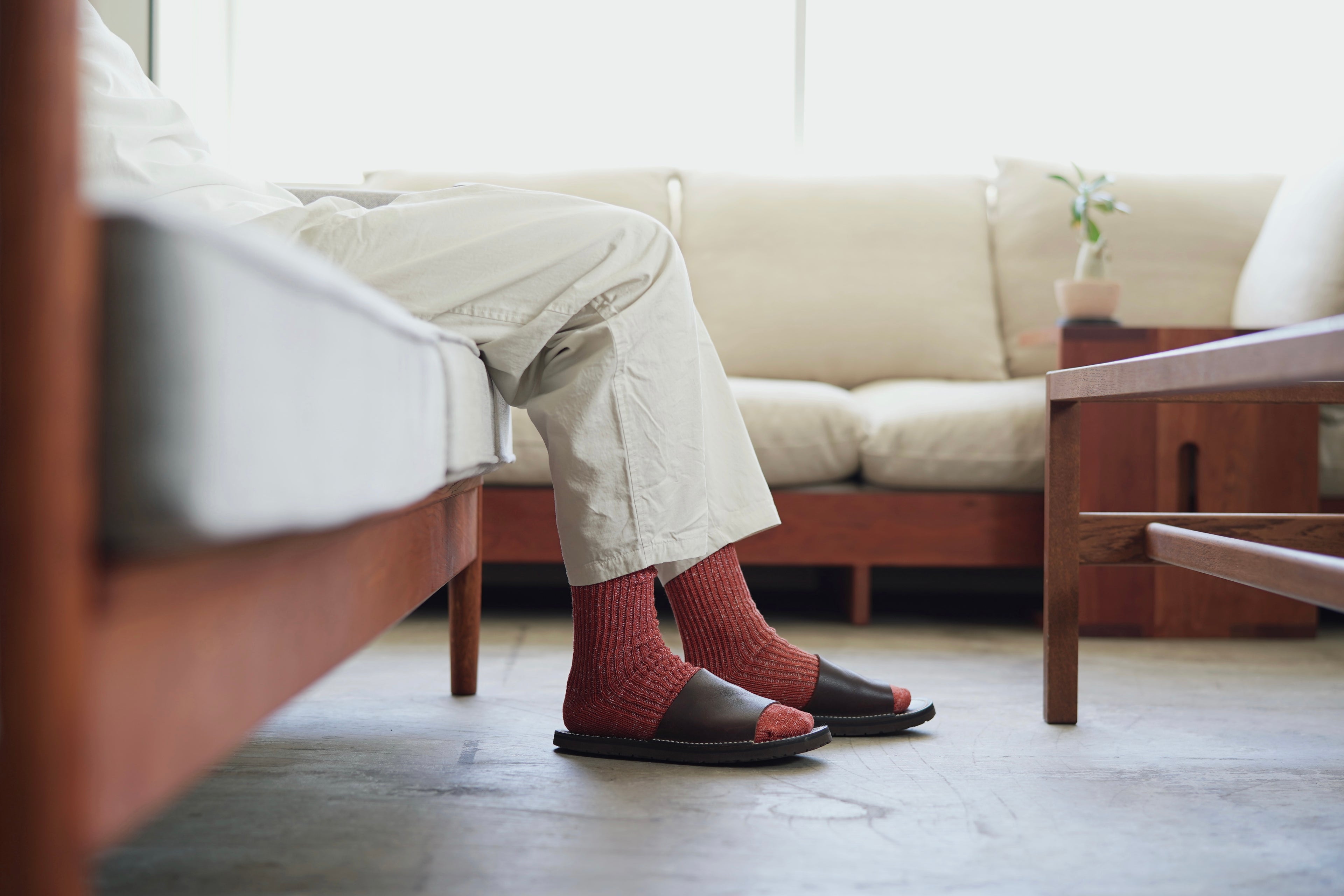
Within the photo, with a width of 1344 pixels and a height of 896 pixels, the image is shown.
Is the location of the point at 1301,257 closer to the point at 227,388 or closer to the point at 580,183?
the point at 580,183

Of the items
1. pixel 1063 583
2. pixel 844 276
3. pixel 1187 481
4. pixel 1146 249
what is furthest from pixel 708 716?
pixel 1146 249

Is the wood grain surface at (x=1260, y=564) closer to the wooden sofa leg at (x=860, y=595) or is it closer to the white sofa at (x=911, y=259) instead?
the wooden sofa leg at (x=860, y=595)

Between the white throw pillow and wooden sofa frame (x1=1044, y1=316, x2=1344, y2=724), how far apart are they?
2.55ft

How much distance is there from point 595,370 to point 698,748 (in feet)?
1.12

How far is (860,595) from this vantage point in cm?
169

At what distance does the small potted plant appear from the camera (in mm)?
1737

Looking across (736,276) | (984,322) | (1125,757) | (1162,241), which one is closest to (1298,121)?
(1162,241)

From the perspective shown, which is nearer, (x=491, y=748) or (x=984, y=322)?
(x=491, y=748)

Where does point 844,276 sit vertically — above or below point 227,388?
above

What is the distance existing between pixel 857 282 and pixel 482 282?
4.73 feet

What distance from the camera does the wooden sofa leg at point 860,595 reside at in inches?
66.4

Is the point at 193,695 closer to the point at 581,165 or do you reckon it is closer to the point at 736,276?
the point at 736,276

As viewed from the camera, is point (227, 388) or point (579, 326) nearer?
point (227, 388)

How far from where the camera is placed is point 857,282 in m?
2.09
